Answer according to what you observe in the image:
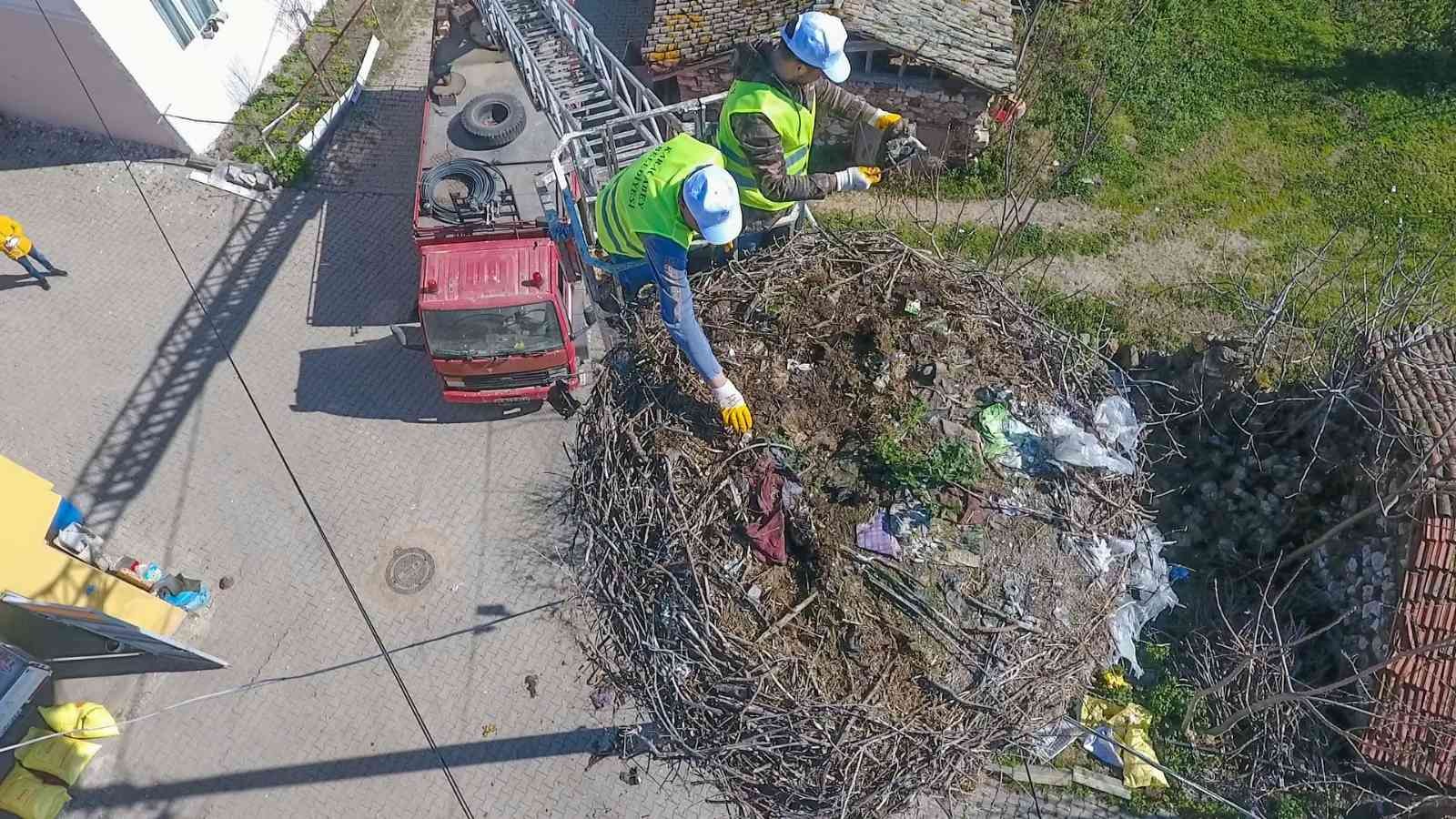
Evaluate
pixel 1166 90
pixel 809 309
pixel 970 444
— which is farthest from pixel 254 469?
pixel 1166 90

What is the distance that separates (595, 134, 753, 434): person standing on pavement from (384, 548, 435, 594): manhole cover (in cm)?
557

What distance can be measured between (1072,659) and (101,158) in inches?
645

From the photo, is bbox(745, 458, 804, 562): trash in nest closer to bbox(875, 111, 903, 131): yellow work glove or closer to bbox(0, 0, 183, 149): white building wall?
bbox(875, 111, 903, 131): yellow work glove

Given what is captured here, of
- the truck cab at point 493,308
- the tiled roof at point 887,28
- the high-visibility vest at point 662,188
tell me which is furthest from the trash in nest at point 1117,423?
the tiled roof at point 887,28

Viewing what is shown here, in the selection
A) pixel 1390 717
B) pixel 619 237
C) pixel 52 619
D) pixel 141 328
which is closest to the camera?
pixel 619 237

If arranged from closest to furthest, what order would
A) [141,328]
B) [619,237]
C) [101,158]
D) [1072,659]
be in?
1. [1072,659]
2. [619,237]
3. [141,328]
4. [101,158]

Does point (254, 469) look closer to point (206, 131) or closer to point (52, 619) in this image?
point (52, 619)

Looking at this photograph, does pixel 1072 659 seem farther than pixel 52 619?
No

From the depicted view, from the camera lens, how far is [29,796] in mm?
7906

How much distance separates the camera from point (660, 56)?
11844 mm

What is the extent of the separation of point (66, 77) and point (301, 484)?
26.8 feet

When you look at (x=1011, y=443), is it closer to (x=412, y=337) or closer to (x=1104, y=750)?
(x=1104, y=750)

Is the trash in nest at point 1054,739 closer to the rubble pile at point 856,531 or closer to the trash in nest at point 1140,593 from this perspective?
the rubble pile at point 856,531

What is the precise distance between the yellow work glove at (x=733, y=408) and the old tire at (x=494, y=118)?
20.7ft
